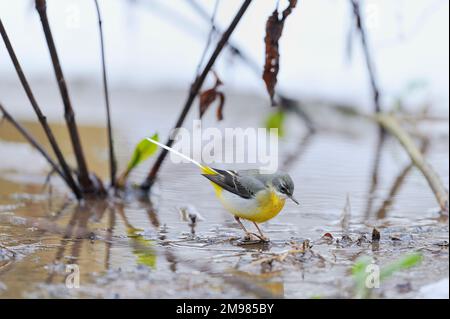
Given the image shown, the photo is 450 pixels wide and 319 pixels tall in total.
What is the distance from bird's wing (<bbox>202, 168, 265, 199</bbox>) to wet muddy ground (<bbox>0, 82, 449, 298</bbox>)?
0.24 meters

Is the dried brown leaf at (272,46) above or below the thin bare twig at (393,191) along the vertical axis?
above

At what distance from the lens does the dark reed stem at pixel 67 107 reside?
4652 mm

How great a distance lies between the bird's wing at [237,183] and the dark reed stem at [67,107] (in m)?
0.96

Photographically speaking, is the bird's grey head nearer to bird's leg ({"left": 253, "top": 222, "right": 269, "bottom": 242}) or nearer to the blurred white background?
bird's leg ({"left": 253, "top": 222, "right": 269, "bottom": 242})

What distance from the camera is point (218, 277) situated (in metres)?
3.64

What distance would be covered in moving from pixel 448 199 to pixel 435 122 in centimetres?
311

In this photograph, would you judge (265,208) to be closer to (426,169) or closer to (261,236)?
(261,236)

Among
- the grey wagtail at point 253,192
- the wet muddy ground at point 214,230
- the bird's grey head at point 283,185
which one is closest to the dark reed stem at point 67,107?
the wet muddy ground at point 214,230

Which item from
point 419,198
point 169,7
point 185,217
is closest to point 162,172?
point 185,217

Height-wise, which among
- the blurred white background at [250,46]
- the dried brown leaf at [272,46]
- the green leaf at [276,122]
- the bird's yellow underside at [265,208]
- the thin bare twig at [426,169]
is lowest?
the bird's yellow underside at [265,208]

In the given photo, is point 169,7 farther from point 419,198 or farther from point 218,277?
point 218,277

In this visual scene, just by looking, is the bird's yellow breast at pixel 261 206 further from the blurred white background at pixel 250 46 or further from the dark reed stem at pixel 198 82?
the blurred white background at pixel 250 46

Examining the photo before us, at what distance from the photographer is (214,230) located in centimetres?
479

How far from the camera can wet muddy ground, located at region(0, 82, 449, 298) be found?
3533 mm
